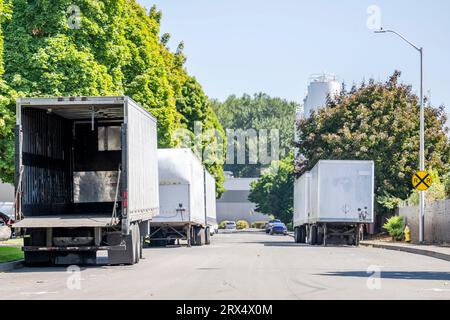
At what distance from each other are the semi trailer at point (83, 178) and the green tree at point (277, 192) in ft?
277

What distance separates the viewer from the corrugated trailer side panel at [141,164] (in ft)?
82.9

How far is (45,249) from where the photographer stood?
2514cm

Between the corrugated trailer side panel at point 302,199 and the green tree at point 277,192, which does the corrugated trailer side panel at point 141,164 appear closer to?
the corrugated trailer side panel at point 302,199

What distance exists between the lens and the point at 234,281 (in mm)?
19656

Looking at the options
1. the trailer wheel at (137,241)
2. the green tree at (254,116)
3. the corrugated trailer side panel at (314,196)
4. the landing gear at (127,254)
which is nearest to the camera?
the landing gear at (127,254)

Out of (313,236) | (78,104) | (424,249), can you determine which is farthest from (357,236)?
(78,104)

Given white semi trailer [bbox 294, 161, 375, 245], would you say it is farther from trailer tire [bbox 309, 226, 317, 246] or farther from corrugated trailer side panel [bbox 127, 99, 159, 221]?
corrugated trailer side panel [bbox 127, 99, 159, 221]

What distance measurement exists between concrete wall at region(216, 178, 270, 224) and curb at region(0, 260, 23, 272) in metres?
131

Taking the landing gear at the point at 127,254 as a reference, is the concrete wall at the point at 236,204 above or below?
below

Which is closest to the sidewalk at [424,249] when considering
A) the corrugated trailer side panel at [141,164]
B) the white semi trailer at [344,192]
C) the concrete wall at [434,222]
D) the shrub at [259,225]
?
the white semi trailer at [344,192]

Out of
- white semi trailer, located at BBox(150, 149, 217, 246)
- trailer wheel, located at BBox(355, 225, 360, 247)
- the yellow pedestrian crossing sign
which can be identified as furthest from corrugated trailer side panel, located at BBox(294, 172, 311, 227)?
white semi trailer, located at BBox(150, 149, 217, 246)

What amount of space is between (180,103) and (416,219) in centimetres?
3686

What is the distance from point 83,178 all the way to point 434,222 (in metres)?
21.4

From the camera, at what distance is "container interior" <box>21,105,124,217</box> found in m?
27.1
